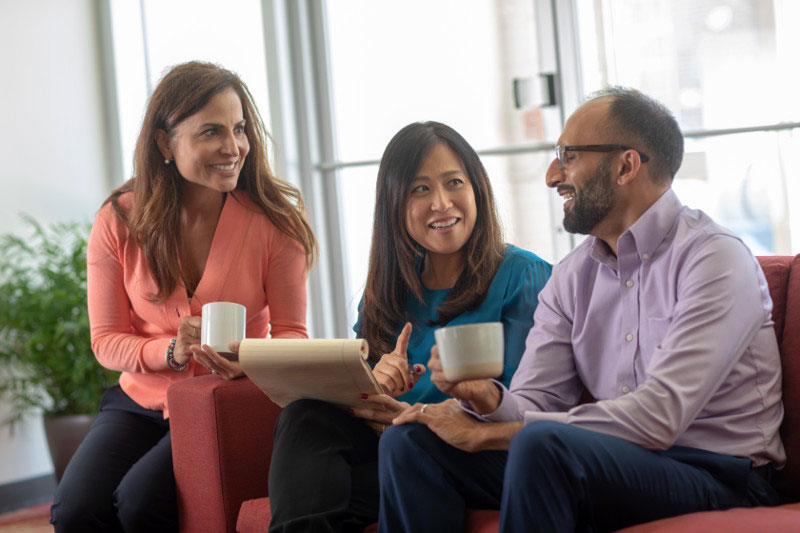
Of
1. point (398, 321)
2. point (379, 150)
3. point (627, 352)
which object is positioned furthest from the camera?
point (379, 150)

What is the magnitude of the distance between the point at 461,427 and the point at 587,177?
57 centimetres

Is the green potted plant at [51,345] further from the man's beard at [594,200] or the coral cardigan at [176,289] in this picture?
the man's beard at [594,200]

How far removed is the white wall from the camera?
13.0 feet

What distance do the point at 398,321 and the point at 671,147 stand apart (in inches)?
29.9

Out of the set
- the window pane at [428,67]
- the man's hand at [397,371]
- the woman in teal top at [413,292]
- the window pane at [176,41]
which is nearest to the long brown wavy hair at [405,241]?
the woman in teal top at [413,292]

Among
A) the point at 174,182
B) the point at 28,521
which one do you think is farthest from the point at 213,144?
the point at 28,521

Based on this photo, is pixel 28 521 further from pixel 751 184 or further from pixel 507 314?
pixel 751 184

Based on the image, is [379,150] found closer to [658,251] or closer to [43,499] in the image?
[43,499]

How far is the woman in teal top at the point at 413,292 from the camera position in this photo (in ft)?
6.18

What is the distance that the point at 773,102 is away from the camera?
350 cm

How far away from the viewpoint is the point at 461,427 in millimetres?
1679

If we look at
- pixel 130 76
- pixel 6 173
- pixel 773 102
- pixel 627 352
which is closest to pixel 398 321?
pixel 627 352

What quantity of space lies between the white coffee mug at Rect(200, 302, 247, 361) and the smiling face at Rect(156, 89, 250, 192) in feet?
1.64

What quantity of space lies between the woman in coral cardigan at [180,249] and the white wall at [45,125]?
1742mm
